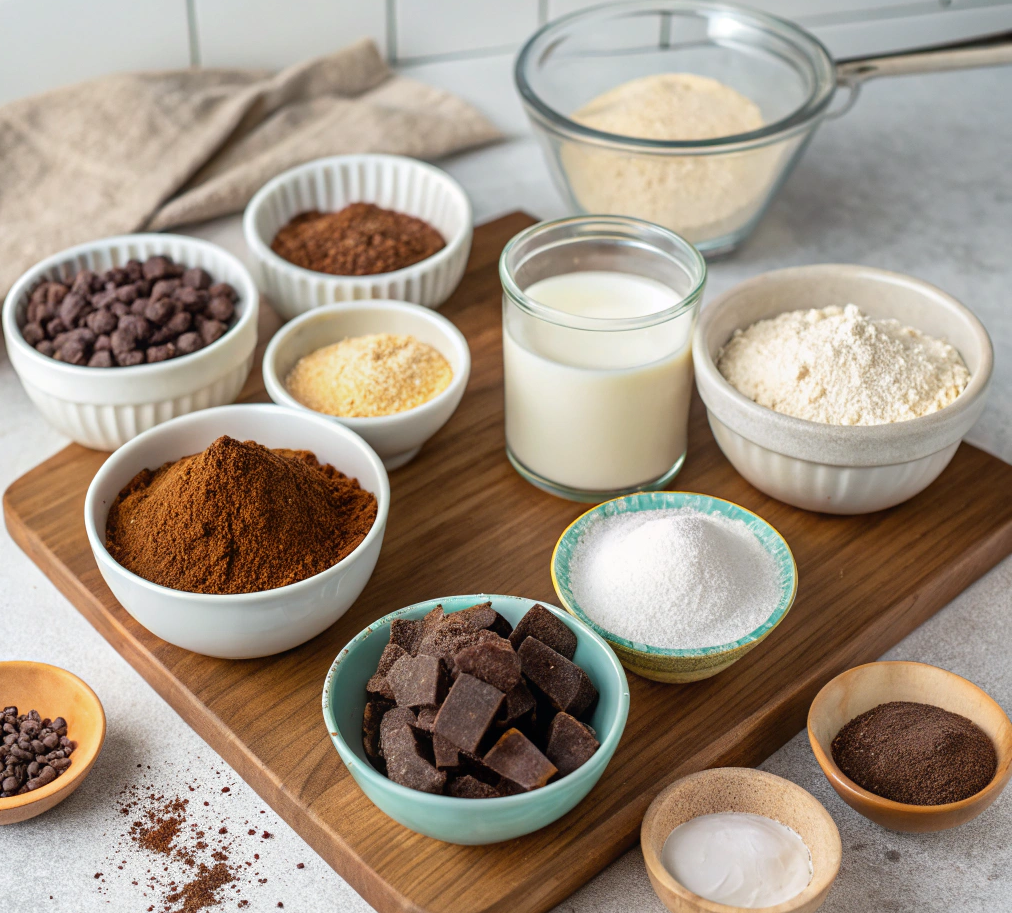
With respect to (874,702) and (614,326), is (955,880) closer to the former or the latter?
(874,702)

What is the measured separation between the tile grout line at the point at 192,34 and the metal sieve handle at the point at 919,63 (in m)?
1.10

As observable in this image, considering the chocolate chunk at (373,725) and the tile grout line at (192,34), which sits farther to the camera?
the tile grout line at (192,34)

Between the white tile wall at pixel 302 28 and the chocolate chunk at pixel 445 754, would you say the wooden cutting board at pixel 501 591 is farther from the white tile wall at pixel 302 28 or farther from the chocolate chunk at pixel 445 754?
the white tile wall at pixel 302 28

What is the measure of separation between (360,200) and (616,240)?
560 mm

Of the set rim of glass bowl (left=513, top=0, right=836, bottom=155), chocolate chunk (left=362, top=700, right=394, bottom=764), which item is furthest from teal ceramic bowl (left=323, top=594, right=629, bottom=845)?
rim of glass bowl (left=513, top=0, right=836, bottom=155)

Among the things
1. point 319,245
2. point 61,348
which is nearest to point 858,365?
point 319,245

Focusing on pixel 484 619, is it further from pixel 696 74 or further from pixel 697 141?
pixel 696 74

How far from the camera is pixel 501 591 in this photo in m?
1.20

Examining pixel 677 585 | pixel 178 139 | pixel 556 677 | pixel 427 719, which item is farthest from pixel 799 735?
pixel 178 139

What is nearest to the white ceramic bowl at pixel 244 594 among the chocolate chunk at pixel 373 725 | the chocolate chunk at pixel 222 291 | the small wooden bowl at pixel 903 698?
the chocolate chunk at pixel 373 725

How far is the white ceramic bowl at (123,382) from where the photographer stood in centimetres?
129

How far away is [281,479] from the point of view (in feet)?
3.67

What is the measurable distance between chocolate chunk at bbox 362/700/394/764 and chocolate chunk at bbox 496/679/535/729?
0.38 ft

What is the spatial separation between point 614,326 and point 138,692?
24.0 inches
